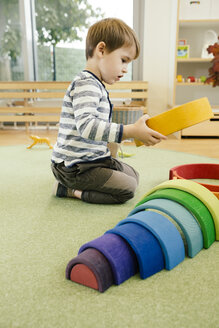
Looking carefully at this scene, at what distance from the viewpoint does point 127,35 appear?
104 centimetres

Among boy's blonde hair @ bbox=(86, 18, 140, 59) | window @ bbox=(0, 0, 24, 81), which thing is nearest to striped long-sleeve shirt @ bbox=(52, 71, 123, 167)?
boy's blonde hair @ bbox=(86, 18, 140, 59)

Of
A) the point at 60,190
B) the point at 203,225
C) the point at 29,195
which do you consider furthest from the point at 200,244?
the point at 29,195

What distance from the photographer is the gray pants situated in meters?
1.16

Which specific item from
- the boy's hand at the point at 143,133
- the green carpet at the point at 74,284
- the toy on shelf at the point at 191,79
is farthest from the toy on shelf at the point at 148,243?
the toy on shelf at the point at 191,79

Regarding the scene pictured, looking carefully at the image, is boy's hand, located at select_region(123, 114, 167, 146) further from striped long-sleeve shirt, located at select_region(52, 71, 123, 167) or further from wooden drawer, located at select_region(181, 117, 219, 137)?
wooden drawer, located at select_region(181, 117, 219, 137)

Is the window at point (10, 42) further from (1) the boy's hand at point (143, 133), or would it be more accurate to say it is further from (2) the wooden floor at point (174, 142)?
(1) the boy's hand at point (143, 133)

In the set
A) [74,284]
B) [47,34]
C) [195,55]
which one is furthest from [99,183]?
[47,34]

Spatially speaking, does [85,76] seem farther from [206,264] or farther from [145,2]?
[145,2]

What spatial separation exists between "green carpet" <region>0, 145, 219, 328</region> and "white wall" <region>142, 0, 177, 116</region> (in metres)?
1.97

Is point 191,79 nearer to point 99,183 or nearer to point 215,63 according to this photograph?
point 99,183

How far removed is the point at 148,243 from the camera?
0.69 meters

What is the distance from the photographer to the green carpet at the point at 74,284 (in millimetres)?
576

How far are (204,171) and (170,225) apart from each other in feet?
2.64

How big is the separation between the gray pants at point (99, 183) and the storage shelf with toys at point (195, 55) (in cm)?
151
